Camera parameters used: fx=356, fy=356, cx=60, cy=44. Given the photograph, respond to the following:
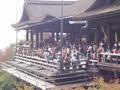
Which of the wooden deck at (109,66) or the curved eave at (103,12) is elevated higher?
the curved eave at (103,12)

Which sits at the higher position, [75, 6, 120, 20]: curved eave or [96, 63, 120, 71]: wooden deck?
→ [75, 6, 120, 20]: curved eave

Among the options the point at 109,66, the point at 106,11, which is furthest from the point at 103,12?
the point at 109,66

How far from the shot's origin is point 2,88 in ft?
88.2

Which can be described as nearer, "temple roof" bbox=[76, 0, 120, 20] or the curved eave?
the curved eave

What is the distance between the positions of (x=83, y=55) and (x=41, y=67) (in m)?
3.38

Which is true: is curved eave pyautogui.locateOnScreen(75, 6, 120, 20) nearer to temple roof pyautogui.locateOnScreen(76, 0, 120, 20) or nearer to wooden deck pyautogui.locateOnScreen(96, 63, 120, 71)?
temple roof pyautogui.locateOnScreen(76, 0, 120, 20)

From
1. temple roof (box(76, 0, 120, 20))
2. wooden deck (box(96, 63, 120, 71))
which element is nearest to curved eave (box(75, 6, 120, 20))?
temple roof (box(76, 0, 120, 20))

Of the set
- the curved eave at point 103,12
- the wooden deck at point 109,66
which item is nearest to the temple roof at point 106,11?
the curved eave at point 103,12

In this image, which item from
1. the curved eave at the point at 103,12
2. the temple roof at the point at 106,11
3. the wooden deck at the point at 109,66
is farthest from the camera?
the temple roof at the point at 106,11

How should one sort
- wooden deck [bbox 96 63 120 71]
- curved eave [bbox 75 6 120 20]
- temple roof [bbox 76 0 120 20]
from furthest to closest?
temple roof [bbox 76 0 120 20]
curved eave [bbox 75 6 120 20]
wooden deck [bbox 96 63 120 71]

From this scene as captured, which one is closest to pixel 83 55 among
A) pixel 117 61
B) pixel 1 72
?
pixel 117 61

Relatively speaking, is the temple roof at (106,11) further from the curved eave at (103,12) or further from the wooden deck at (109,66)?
the wooden deck at (109,66)

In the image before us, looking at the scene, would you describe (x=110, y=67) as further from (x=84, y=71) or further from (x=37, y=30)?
(x=37, y=30)

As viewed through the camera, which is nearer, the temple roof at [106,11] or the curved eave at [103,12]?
the curved eave at [103,12]
